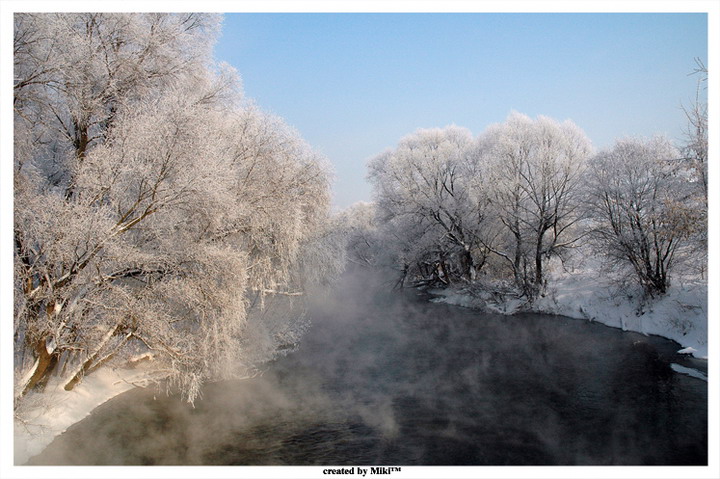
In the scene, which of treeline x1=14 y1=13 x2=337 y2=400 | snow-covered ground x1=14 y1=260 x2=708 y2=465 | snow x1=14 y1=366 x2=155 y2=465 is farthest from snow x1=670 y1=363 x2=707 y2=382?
snow x1=14 y1=366 x2=155 y2=465

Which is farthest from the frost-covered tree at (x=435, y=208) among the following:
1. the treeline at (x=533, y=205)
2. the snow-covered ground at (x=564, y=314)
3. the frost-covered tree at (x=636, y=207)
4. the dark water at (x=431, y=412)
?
the dark water at (x=431, y=412)

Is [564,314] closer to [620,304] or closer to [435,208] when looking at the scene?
[620,304]

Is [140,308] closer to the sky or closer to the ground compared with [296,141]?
closer to the ground

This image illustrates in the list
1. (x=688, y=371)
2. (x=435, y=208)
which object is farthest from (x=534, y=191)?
(x=688, y=371)

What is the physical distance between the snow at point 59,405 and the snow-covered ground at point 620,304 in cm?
1569

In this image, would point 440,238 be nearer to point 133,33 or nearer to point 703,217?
point 703,217

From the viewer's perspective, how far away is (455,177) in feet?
98.6

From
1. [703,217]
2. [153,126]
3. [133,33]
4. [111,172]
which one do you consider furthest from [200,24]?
[703,217]

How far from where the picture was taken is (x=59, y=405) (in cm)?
930

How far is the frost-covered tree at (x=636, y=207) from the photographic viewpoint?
17.9 meters

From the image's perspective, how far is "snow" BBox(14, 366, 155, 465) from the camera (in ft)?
26.7

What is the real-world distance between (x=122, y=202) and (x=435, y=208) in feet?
70.8

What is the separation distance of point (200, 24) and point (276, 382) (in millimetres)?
9010

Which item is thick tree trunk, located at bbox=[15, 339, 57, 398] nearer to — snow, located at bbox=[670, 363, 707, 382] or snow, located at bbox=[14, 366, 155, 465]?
snow, located at bbox=[14, 366, 155, 465]
